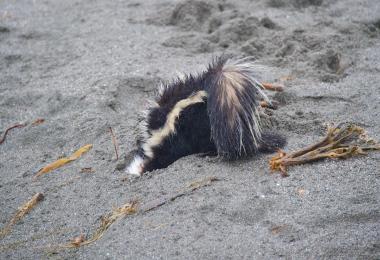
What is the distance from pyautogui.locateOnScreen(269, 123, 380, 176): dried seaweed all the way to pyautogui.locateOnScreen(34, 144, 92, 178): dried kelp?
5.27 feet

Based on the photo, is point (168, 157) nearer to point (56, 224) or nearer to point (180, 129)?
point (180, 129)

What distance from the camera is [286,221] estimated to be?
307 centimetres

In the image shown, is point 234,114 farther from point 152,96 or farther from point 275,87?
point 152,96

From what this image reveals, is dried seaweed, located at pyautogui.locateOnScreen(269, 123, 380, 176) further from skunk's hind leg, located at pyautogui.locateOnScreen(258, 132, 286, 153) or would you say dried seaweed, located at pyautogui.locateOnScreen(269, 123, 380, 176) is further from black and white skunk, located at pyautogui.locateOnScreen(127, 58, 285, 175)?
black and white skunk, located at pyautogui.locateOnScreen(127, 58, 285, 175)

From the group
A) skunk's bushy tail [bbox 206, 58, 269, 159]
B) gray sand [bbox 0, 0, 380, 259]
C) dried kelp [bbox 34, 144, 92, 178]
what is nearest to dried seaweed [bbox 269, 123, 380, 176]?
gray sand [bbox 0, 0, 380, 259]

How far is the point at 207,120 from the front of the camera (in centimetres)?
395

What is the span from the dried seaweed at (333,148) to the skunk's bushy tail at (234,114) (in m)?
0.25

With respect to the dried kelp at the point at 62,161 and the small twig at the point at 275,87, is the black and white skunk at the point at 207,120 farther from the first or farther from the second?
the small twig at the point at 275,87

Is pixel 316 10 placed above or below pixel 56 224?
above

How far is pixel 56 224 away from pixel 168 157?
39.4 inches

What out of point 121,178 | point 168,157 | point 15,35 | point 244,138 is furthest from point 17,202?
point 15,35

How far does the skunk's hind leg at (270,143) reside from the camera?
383cm

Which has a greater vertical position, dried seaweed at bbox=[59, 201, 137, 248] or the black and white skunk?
the black and white skunk

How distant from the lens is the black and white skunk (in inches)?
147
